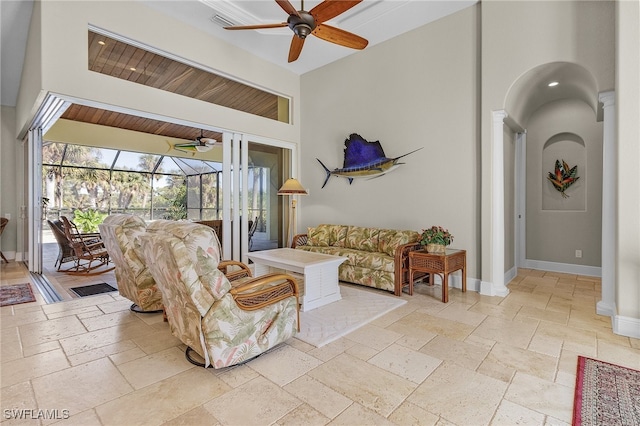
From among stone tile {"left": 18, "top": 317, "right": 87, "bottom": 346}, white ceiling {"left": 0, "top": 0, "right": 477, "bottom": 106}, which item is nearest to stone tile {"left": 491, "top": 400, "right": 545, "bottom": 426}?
stone tile {"left": 18, "top": 317, "right": 87, "bottom": 346}

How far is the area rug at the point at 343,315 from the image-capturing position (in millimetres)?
2811

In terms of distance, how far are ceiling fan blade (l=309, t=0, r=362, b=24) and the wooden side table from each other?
2.86 metres

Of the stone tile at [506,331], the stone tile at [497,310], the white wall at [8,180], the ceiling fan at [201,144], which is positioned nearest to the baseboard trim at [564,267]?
the stone tile at [497,310]

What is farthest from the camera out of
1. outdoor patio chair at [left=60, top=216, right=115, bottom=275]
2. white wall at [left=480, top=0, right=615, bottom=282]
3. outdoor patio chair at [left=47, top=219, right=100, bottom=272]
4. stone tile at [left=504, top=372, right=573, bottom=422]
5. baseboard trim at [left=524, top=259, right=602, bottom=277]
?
outdoor patio chair at [left=47, top=219, right=100, bottom=272]

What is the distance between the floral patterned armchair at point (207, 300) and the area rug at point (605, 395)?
6.45 ft

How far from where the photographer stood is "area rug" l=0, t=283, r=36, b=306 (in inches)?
148

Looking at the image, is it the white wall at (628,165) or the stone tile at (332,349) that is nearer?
the stone tile at (332,349)

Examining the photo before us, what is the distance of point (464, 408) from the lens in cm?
181

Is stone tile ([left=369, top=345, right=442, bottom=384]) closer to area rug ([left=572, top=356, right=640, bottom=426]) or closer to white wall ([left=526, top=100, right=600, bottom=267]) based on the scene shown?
area rug ([left=572, top=356, right=640, bottom=426])

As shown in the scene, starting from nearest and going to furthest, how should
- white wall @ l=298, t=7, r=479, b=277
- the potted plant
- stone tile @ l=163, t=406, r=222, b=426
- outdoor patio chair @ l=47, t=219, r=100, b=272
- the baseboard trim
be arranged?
stone tile @ l=163, t=406, r=222, b=426
the potted plant
white wall @ l=298, t=7, r=479, b=277
the baseboard trim
outdoor patio chair @ l=47, t=219, r=100, b=272

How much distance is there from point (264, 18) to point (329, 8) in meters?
2.15

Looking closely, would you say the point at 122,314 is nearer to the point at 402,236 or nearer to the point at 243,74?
the point at 402,236

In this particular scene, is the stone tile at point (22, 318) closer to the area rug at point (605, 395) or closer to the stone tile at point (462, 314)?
the stone tile at point (462, 314)

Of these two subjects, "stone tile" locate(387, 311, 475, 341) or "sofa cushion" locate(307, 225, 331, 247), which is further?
"sofa cushion" locate(307, 225, 331, 247)
